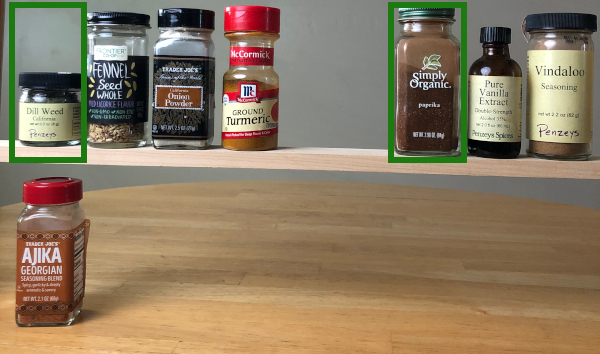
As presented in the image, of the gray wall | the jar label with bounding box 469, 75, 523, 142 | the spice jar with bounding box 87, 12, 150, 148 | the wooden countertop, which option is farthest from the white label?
the gray wall

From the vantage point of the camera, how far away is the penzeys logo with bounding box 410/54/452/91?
912 millimetres

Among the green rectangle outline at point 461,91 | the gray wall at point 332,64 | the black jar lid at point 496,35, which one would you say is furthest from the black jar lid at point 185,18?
the gray wall at point 332,64

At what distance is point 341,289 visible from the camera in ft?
3.46

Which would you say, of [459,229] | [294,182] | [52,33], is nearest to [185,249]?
[459,229]

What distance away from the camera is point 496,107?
0.90 meters

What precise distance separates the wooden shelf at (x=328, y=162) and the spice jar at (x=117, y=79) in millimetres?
45

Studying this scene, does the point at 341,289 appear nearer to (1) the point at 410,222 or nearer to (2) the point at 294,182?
(1) the point at 410,222

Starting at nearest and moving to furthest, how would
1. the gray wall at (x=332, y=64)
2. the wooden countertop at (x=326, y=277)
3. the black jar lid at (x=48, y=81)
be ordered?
the wooden countertop at (x=326, y=277) < the black jar lid at (x=48, y=81) < the gray wall at (x=332, y=64)

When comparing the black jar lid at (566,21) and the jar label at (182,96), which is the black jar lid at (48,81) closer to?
the jar label at (182,96)

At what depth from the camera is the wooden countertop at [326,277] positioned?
845 millimetres

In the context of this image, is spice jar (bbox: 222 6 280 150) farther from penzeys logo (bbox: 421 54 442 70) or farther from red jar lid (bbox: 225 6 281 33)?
penzeys logo (bbox: 421 54 442 70)

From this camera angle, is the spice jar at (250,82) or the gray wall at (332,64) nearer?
the spice jar at (250,82)

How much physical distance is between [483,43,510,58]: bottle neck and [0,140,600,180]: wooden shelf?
15cm

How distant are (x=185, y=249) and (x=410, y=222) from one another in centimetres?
57
